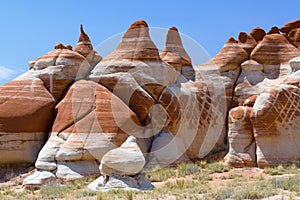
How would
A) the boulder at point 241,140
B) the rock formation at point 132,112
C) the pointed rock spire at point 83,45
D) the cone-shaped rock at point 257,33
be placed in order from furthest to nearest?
the cone-shaped rock at point 257,33, the pointed rock spire at point 83,45, the boulder at point 241,140, the rock formation at point 132,112

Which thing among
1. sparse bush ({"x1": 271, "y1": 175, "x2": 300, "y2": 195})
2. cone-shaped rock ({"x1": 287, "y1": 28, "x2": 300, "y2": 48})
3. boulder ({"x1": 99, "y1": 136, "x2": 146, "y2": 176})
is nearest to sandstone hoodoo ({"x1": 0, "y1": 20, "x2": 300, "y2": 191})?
boulder ({"x1": 99, "y1": 136, "x2": 146, "y2": 176})

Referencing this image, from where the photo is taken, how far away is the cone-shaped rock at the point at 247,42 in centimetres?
2683

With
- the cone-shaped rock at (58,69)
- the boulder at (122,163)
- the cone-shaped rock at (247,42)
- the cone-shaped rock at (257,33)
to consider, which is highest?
the cone-shaped rock at (257,33)

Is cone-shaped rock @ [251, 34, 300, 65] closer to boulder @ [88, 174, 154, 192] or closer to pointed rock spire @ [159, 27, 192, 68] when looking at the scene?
pointed rock spire @ [159, 27, 192, 68]

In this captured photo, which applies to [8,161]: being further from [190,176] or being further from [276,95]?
[276,95]

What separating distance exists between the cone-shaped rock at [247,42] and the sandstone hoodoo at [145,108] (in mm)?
96

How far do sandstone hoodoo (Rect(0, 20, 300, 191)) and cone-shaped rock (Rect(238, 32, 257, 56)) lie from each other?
0.10 metres

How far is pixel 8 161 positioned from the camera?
64.1 ft

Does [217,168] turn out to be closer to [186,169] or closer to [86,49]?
[186,169]

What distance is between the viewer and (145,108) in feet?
71.8

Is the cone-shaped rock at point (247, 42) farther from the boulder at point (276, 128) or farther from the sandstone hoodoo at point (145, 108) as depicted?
the boulder at point (276, 128)

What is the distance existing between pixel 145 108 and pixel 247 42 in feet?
31.5

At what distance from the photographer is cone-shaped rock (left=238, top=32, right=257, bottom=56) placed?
26.8 m

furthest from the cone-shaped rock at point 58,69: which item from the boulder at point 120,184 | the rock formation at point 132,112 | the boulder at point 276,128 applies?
the boulder at point 276,128
